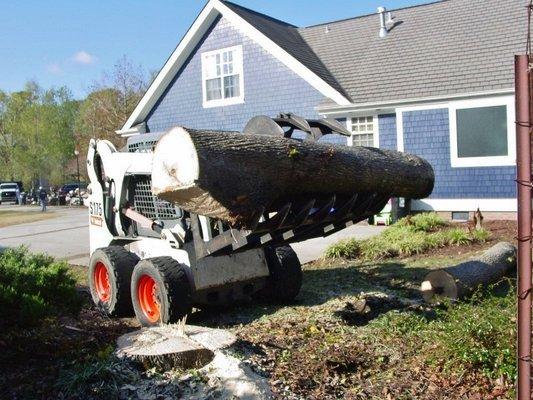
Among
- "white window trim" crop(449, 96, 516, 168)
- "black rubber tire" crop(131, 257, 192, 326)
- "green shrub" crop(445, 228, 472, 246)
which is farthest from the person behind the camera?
"white window trim" crop(449, 96, 516, 168)

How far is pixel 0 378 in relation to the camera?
4633 millimetres

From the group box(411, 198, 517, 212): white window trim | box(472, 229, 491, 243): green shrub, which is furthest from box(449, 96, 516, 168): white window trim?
box(472, 229, 491, 243): green shrub

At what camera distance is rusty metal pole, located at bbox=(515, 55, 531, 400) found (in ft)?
9.02

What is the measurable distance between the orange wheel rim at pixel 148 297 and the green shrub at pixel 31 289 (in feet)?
2.41

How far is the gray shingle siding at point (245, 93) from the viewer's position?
17.9m

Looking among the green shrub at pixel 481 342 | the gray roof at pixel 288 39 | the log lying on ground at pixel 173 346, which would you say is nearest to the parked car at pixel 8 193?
the gray roof at pixel 288 39

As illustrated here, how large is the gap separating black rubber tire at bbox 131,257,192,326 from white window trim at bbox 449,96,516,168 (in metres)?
10.3

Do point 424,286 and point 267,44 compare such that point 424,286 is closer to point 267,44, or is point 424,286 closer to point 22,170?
point 267,44

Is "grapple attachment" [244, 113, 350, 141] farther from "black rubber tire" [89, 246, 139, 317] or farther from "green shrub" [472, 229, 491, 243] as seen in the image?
"green shrub" [472, 229, 491, 243]

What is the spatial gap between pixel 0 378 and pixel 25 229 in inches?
675

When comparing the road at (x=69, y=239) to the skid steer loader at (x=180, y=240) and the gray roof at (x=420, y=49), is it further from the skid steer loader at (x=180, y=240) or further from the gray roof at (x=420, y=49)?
Result: the gray roof at (x=420, y=49)

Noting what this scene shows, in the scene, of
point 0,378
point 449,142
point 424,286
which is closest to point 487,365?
point 424,286

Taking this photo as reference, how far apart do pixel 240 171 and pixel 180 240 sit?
204 cm

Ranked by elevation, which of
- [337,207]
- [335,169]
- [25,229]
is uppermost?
[335,169]
